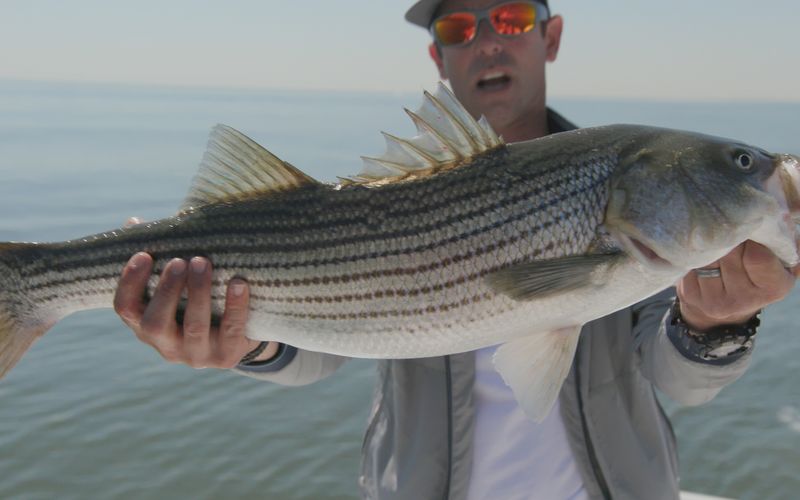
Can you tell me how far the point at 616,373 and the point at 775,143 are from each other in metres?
35.9

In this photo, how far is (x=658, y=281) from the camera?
2.42m

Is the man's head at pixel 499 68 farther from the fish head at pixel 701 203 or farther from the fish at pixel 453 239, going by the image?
the fish head at pixel 701 203

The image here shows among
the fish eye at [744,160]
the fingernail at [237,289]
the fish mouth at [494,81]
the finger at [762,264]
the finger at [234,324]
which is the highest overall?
the fish mouth at [494,81]

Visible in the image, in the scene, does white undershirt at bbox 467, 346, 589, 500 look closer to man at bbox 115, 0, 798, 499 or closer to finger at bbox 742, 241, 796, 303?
man at bbox 115, 0, 798, 499

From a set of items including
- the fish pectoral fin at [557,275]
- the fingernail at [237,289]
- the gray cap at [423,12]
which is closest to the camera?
the fish pectoral fin at [557,275]

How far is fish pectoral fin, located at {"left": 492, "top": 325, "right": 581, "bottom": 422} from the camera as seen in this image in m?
2.53

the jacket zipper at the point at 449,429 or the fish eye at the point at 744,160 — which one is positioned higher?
the fish eye at the point at 744,160

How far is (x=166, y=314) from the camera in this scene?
8.85ft

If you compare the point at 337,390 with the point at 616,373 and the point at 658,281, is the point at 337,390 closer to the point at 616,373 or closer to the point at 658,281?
the point at 616,373

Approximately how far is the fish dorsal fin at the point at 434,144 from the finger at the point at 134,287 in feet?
2.76

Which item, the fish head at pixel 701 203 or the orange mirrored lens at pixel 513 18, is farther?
the orange mirrored lens at pixel 513 18

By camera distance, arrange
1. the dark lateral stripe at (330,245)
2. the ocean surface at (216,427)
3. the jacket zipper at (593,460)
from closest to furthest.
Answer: the dark lateral stripe at (330,245), the jacket zipper at (593,460), the ocean surface at (216,427)

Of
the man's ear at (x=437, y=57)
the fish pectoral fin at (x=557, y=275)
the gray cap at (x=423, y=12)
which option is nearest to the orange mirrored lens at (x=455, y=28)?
the gray cap at (x=423, y=12)

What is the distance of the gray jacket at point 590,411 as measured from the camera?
2973 mm
